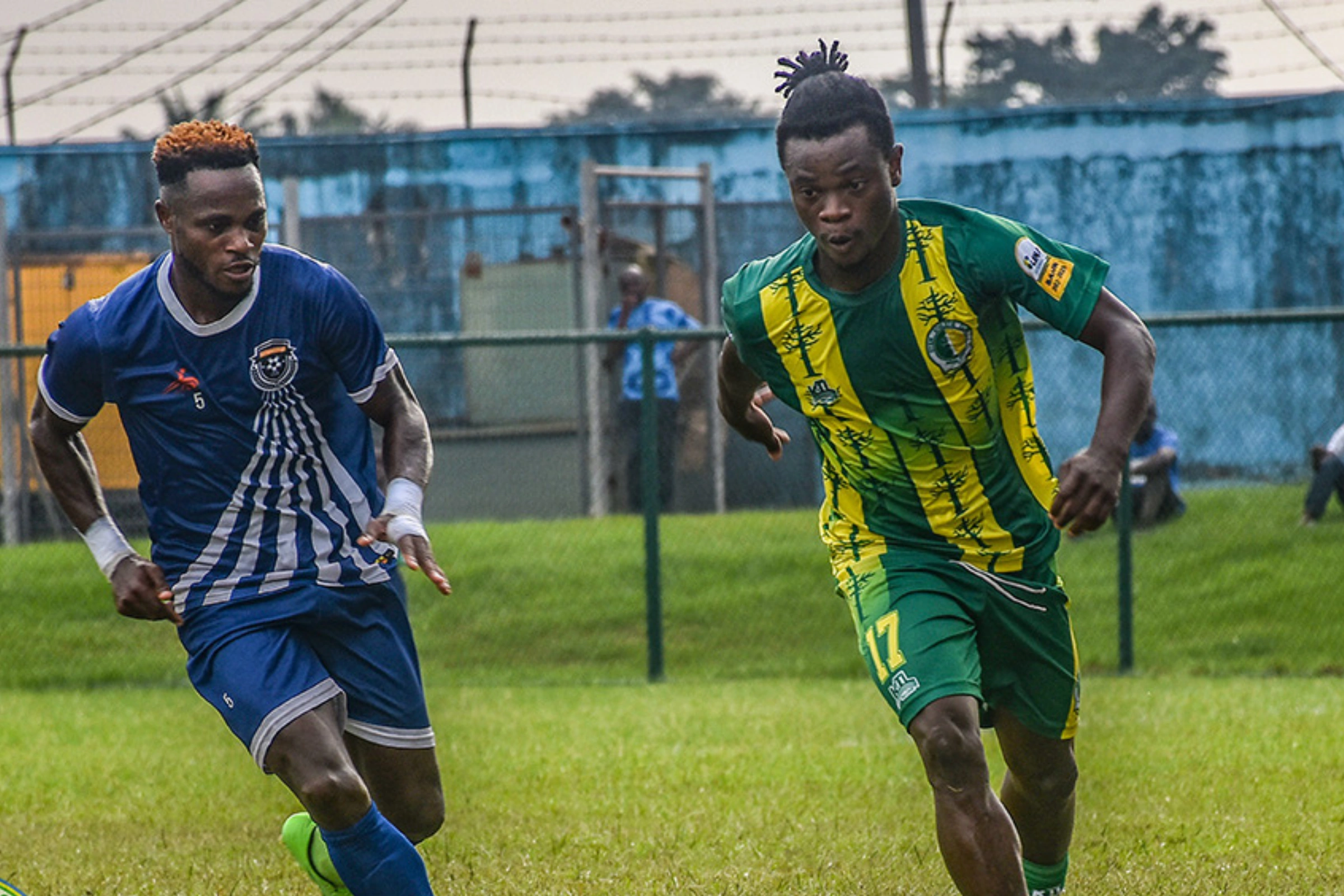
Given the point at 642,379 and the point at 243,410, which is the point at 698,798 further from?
the point at 642,379

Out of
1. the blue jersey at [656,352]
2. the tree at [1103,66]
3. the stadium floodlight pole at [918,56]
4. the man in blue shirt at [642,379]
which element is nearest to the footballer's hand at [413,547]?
the man in blue shirt at [642,379]

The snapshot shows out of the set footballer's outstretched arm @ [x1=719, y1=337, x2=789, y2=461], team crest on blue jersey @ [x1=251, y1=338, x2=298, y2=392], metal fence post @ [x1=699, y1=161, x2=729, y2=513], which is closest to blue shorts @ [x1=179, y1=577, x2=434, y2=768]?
team crest on blue jersey @ [x1=251, y1=338, x2=298, y2=392]

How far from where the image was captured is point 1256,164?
17.4 meters

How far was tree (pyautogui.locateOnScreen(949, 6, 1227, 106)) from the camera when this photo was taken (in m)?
21.1

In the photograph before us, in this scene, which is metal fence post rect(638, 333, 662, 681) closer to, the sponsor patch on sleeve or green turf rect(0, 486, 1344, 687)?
green turf rect(0, 486, 1344, 687)

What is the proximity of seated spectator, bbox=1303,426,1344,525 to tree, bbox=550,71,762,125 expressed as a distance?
21.4 feet

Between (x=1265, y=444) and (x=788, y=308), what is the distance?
10146 millimetres

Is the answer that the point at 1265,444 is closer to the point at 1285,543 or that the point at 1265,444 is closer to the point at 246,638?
the point at 1285,543

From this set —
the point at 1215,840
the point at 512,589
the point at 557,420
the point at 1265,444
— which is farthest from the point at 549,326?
the point at 1215,840

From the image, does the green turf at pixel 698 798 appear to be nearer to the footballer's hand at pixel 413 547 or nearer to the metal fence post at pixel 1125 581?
the metal fence post at pixel 1125 581

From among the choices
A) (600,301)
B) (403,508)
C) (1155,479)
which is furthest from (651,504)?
(403,508)

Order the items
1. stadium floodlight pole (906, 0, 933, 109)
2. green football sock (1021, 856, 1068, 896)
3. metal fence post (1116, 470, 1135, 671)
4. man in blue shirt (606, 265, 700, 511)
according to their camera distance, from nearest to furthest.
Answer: green football sock (1021, 856, 1068, 896) → metal fence post (1116, 470, 1135, 671) → man in blue shirt (606, 265, 700, 511) → stadium floodlight pole (906, 0, 933, 109)

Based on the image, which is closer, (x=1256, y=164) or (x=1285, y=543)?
(x=1285, y=543)

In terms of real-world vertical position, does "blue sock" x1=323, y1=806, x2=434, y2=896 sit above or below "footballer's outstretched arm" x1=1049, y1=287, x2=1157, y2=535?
below
